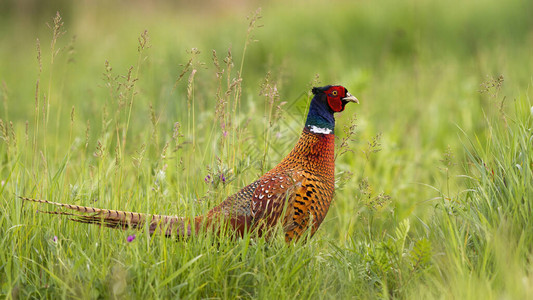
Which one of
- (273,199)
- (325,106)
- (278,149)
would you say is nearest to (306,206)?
(273,199)

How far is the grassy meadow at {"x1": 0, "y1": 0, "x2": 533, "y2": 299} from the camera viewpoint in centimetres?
276

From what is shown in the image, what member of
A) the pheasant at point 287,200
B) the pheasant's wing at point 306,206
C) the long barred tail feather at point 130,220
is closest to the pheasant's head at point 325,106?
the pheasant at point 287,200

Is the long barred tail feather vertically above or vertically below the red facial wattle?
below

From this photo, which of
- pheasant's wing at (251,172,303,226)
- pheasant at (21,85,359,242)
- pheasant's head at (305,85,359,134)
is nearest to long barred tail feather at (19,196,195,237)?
pheasant at (21,85,359,242)

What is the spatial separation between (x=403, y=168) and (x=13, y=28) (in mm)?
8853

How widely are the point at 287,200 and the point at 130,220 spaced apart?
0.75 meters

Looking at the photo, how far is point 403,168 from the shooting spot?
573cm

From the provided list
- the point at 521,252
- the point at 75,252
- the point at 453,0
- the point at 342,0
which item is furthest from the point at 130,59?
the point at 521,252

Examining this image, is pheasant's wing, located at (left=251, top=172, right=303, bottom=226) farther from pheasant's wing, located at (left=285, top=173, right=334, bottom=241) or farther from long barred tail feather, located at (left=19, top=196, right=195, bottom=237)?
long barred tail feather, located at (left=19, top=196, right=195, bottom=237)

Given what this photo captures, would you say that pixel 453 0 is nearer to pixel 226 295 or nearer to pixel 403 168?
pixel 403 168

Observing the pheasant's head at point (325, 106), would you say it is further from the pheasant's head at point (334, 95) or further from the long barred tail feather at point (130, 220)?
the long barred tail feather at point (130, 220)

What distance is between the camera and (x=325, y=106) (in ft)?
11.6

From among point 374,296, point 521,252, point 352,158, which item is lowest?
point 374,296

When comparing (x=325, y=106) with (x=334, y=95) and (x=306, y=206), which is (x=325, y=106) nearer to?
(x=334, y=95)
